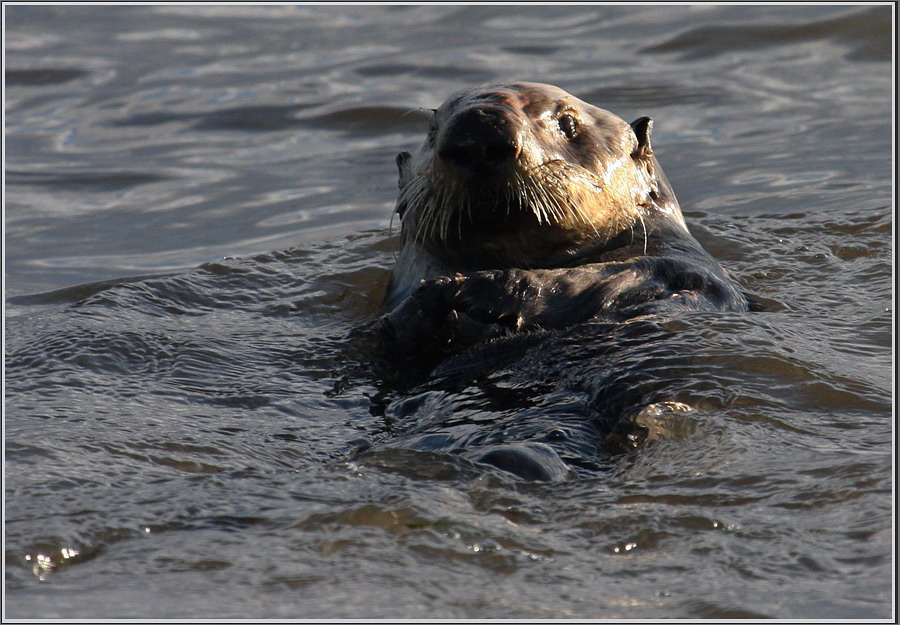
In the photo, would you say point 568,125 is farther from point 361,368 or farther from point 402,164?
point 361,368

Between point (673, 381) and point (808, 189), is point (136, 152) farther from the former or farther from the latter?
point (673, 381)

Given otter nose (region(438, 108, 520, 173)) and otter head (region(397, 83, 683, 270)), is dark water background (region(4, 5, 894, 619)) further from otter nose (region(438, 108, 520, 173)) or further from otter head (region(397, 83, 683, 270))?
otter nose (region(438, 108, 520, 173))

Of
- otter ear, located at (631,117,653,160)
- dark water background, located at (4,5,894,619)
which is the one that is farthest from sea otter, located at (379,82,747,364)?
dark water background, located at (4,5,894,619)

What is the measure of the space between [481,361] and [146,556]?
6.29 feet

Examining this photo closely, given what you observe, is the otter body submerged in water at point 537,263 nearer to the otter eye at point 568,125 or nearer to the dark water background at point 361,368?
the otter eye at point 568,125

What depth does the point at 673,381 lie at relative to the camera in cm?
430

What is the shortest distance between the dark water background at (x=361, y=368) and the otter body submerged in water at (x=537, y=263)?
158 mm

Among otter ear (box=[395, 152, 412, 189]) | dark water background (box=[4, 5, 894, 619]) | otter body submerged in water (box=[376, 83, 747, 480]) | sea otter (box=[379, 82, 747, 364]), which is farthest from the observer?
otter ear (box=[395, 152, 412, 189])

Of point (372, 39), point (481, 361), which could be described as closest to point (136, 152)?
point (372, 39)

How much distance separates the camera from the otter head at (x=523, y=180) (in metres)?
5.05

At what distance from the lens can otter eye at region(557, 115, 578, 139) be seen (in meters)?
5.57

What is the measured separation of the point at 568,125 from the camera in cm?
560

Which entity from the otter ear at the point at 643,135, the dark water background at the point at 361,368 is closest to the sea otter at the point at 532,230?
the otter ear at the point at 643,135

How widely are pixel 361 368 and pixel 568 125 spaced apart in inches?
57.8
